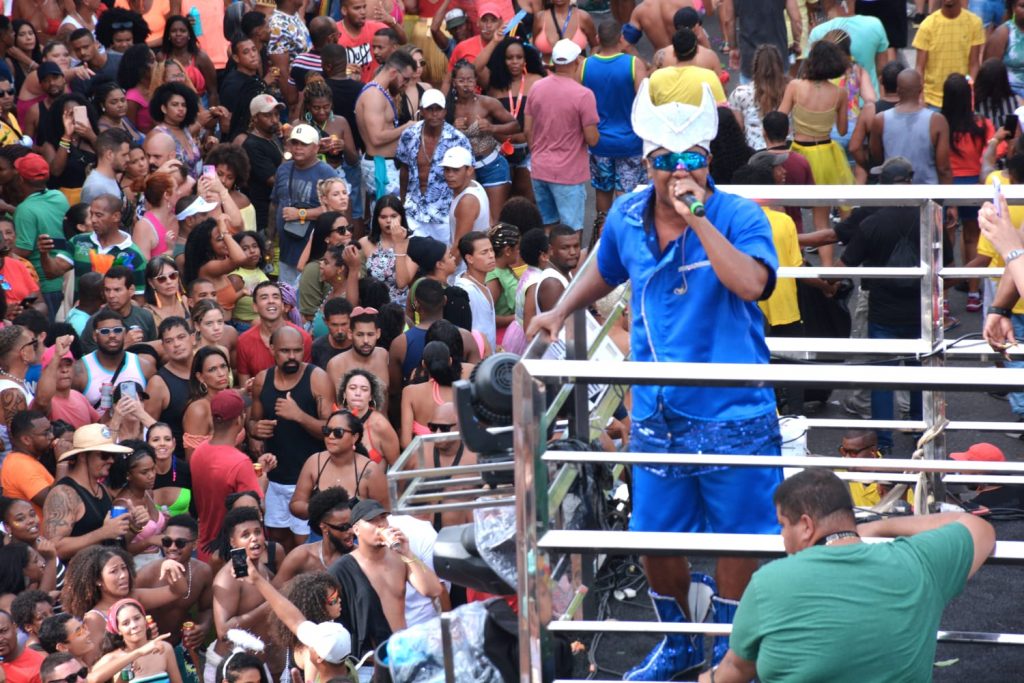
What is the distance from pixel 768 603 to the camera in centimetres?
370

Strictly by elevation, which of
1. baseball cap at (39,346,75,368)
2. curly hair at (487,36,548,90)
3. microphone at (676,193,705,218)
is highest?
curly hair at (487,36,548,90)

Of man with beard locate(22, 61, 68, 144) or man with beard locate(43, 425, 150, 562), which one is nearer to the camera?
man with beard locate(43, 425, 150, 562)

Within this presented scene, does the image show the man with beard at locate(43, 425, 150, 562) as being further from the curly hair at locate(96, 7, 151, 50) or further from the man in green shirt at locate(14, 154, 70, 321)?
the curly hair at locate(96, 7, 151, 50)

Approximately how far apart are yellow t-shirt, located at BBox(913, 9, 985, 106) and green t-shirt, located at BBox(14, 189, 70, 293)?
7.68m

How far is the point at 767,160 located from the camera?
→ 419 inches

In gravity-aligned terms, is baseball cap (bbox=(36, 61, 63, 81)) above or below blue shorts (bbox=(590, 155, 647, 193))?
above

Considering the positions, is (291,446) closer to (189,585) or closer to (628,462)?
(189,585)

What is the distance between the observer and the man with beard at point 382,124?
1296cm

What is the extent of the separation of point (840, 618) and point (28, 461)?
598cm

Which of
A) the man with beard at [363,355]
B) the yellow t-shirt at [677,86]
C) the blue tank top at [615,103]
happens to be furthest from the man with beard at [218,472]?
the yellow t-shirt at [677,86]

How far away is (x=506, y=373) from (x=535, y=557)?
26.4 inches

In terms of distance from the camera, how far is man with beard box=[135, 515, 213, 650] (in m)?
8.36

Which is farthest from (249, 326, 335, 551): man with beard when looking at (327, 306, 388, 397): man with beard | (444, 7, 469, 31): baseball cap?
(444, 7, 469, 31): baseball cap

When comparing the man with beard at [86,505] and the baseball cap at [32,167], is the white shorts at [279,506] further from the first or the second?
the baseball cap at [32,167]
